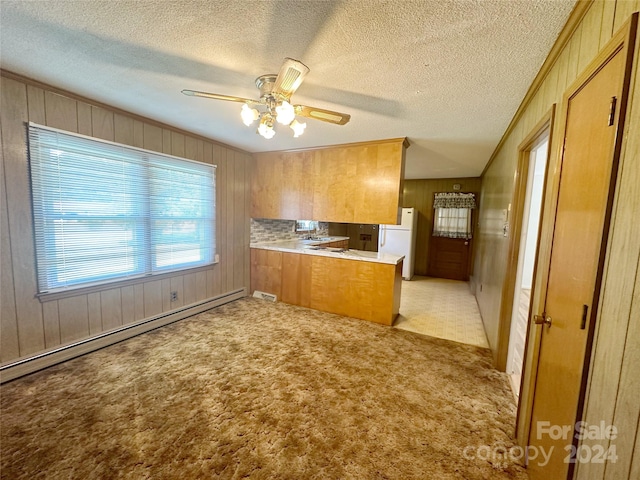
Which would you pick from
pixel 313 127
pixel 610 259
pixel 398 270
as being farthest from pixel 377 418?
pixel 313 127

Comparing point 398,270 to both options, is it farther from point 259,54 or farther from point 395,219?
point 259,54

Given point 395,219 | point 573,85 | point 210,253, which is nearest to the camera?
point 573,85

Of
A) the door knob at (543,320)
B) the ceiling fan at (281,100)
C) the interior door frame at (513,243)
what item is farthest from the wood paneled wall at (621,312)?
the ceiling fan at (281,100)

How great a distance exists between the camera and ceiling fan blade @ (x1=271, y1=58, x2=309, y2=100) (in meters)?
1.32

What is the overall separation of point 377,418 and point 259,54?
2453 mm

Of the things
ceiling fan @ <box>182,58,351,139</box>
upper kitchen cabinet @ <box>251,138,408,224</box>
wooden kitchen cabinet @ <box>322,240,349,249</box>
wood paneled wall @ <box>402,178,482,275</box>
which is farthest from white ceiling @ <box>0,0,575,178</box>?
wood paneled wall @ <box>402,178,482,275</box>

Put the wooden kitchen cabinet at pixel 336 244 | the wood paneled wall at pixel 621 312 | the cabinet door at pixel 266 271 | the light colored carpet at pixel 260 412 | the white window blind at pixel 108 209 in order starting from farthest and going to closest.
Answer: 1. the wooden kitchen cabinet at pixel 336 244
2. the cabinet door at pixel 266 271
3. the white window blind at pixel 108 209
4. the light colored carpet at pixel 260 412
5. the wood paneled wall at pixel 621 312

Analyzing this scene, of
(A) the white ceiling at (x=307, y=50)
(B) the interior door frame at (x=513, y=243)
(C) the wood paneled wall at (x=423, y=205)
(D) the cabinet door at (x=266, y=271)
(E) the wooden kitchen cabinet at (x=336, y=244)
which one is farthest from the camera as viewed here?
(C) the wood paneled wall at (x=423, y=205)

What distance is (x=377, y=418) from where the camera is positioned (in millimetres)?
1738

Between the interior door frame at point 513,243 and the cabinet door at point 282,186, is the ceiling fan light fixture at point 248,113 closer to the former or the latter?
the interior door frame at point 513,243

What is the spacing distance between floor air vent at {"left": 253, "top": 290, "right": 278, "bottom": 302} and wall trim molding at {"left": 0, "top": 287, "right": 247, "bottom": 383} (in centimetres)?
71

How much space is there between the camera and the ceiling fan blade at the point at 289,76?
51.8 inches

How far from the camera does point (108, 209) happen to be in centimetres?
253

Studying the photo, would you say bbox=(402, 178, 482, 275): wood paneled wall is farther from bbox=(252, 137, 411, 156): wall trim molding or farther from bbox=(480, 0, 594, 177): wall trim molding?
bbox=(480, 0, 594, 177): wall trim molding
